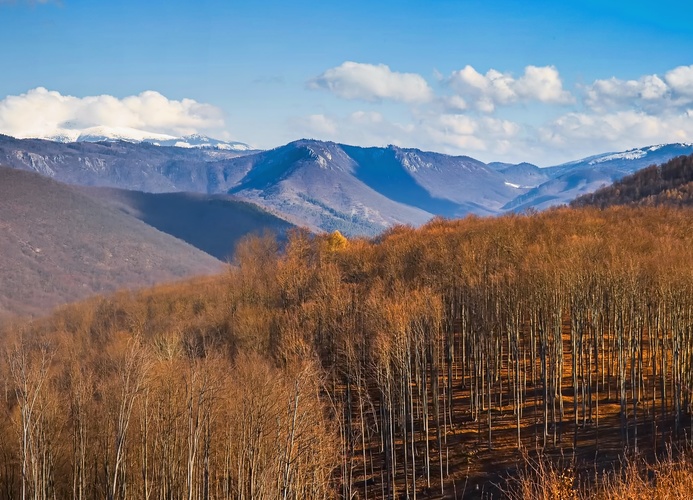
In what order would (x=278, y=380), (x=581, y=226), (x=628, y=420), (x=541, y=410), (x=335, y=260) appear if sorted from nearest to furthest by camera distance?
1. (x=278, y=380)
2. (x=628, y=420)
3. (x=541, y=410)
4. (x=581, y=226)
5. (x=335, y=260)

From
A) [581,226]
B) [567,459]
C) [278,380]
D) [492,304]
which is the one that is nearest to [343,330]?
[492,304]

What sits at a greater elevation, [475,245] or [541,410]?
[475,245]

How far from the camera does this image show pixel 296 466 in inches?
1423

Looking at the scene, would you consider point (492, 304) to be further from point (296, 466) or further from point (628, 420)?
point (296, 466)

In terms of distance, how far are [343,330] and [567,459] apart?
2251 cm

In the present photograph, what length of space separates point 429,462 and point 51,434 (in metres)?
29.0

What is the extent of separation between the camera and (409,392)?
163 feet

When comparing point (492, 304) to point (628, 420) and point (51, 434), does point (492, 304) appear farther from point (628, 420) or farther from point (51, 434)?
point (51, 434)

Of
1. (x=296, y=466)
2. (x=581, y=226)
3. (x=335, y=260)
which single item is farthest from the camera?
(x=335, y=260)

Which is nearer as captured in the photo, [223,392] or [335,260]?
[223,392]

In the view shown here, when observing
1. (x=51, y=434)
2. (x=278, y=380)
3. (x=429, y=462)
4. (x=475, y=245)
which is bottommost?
(x=429, y=462)

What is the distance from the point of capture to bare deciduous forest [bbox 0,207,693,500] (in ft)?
130

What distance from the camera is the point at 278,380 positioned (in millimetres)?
42781

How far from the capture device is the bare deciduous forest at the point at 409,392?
130 feet
